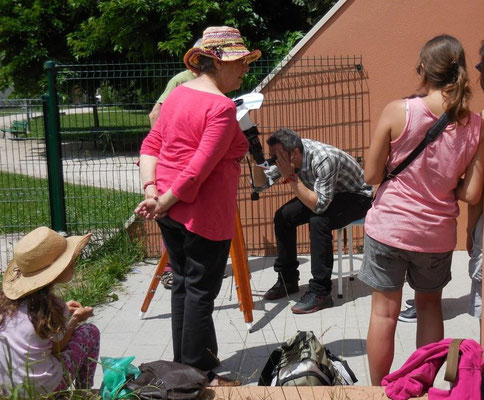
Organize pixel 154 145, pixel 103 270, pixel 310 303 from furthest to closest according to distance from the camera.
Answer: pixel 103 270
pixel 310 303
pixel 154 145

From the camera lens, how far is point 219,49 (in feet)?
12.9

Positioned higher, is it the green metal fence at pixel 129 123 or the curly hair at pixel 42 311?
the green metal fence at pixel 129 123

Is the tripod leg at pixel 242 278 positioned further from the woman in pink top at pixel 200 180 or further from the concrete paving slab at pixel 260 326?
the woman in pink top at pixel 200 180

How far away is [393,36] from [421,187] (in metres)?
3.72

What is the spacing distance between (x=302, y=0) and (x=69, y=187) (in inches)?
397

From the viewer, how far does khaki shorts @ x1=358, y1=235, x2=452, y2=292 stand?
360 centimetres

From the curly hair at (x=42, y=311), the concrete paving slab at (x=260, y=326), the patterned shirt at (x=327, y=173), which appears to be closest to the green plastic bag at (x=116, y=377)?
the curly hair at (x=42, y=311)

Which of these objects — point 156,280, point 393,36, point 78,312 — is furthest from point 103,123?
point 78,312

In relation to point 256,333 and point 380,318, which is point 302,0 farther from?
point 380,318

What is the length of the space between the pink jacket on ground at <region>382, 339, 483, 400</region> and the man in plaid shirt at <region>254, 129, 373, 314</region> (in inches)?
94.1

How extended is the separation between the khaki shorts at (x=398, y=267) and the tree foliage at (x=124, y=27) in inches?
455

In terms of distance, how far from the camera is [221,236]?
3910mm

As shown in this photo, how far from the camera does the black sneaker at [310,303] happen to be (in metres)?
5.68

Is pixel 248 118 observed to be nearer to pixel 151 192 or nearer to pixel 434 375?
pixel 151 192
